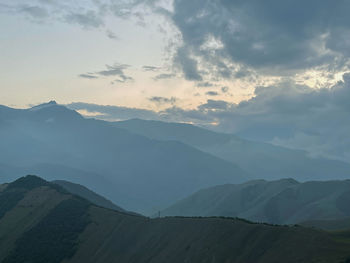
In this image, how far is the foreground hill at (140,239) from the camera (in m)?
93.1

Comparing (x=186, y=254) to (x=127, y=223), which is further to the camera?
(x=127, y=223)

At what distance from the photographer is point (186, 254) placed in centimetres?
11500

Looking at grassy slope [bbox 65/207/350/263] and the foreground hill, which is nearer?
grassy slope [bbox 65/207/350/263]

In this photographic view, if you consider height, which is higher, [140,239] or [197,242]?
[197,242]

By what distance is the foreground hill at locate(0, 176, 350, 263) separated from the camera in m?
93.1

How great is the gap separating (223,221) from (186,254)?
49.7ft

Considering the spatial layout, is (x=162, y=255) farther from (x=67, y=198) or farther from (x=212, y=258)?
(x=67, y=198)

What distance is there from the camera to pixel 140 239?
466 ft

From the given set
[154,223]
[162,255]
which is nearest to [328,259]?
[162,255]

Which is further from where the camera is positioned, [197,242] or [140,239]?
[140,239]

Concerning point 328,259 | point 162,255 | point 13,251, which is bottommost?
point 13,251

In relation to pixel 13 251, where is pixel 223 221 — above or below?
above

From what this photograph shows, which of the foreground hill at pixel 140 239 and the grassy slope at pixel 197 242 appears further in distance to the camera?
the foreground hill at pixel 140 239

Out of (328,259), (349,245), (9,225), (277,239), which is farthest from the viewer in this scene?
(9,225)
